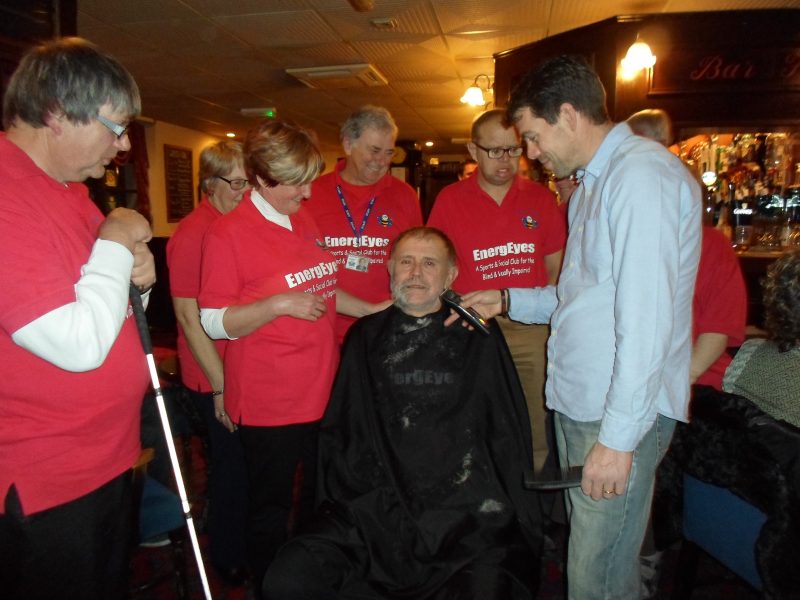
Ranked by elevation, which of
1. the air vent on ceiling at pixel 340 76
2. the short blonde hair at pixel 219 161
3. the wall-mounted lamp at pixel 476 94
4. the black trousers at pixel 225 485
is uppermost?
the air vent on ceiling at pixel 340 76

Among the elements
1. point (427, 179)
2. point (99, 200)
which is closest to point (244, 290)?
point (99, 200)

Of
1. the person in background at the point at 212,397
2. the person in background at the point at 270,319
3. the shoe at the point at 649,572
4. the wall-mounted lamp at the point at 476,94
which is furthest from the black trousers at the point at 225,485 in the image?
the wall-mounted lamp at the point at 476,94

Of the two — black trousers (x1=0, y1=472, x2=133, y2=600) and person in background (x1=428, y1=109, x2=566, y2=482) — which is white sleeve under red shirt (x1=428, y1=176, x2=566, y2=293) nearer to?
person in background (x1=428, y1=109, x2=566, y2=482)

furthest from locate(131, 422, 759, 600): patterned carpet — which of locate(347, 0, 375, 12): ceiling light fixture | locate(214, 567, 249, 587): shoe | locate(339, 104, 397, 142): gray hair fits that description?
locate(347, 0, 375, 12): ceiling light fixture

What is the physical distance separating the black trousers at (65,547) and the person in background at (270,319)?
0.57 meters

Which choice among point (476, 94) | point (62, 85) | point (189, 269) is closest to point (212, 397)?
point (189, 269)

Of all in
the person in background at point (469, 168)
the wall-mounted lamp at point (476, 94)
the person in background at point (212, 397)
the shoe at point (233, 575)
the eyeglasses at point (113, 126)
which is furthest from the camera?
the wall-mounted lamp at point (476, 94)

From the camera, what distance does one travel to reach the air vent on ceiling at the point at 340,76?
5930 mm

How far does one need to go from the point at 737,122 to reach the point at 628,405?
167 inches

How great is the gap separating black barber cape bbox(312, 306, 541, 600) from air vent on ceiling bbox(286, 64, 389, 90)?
179 inches

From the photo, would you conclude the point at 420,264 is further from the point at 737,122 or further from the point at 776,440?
the point at 737,122

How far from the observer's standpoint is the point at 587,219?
139 centimetres

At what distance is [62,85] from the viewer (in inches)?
42.3

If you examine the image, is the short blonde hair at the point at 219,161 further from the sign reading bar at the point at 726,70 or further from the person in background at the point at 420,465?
the sign reading bar at the point at 726,70
